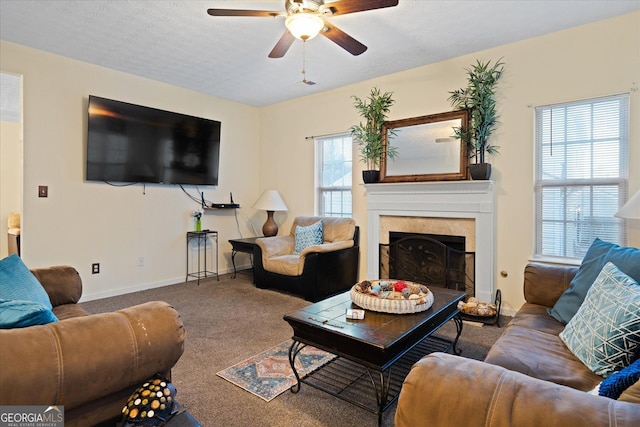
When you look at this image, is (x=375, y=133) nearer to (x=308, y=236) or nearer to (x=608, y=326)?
(x=308, y=236)

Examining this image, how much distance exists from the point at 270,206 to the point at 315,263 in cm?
144

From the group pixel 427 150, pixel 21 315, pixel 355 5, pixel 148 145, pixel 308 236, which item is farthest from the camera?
pixel 308 236

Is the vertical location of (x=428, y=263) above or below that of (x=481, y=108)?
below

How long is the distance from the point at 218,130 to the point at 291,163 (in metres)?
1.15

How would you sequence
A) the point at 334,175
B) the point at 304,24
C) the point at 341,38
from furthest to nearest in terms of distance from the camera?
the point at 334,175
the point at 341,38
the point at 304,24

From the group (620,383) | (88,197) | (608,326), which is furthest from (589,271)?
(88,197)

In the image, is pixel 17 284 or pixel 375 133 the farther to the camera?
pixel 375 133

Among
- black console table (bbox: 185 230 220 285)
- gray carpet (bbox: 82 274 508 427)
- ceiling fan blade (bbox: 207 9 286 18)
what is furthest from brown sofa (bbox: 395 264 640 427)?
black console table (bbox: 185 230 220 285)

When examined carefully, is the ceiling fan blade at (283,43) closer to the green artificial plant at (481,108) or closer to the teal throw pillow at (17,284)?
the green artificial plant at (481,108)

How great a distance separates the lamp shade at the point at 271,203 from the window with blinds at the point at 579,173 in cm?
315

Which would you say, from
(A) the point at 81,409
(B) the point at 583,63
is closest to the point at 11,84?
(A) the point at 81,409

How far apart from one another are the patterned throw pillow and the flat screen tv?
14.3 feet

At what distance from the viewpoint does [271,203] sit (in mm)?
4973

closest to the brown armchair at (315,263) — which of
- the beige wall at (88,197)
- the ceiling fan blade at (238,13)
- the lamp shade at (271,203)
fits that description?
the lamp shade at (271,203)
